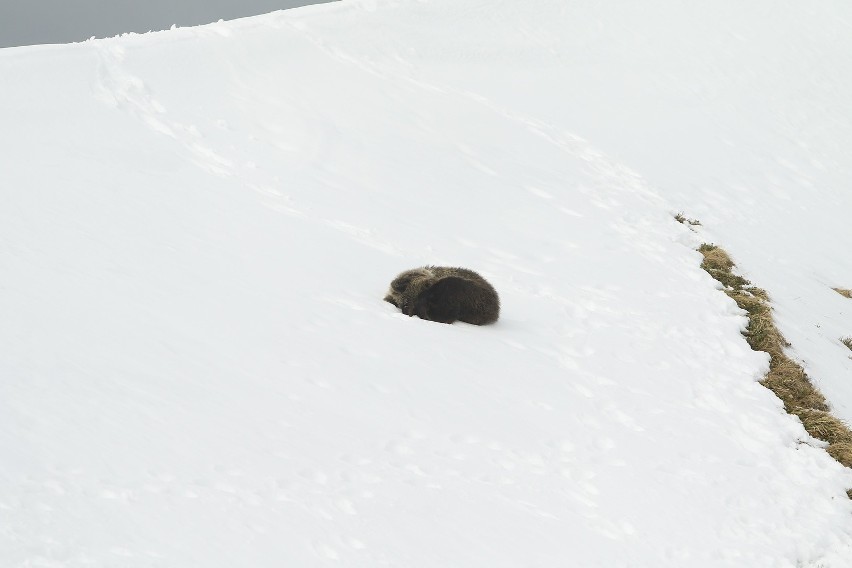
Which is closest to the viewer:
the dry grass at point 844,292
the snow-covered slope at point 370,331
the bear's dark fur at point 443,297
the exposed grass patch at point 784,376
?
the snow-covered slope at point 370,331

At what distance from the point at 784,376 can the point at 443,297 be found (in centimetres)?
464

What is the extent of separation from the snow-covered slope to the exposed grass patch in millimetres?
323

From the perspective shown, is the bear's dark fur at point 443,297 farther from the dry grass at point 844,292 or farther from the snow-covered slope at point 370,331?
the dry grass at point 844,292

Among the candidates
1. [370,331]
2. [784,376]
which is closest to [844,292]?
[784,376]

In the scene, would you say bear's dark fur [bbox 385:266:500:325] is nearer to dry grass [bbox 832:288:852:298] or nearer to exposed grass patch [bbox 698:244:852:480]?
exposed grass patch [bbox 698:244:852:480]

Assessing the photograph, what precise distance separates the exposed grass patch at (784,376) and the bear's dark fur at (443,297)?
3.78m

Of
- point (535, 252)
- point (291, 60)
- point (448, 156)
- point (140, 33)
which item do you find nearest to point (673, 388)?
point (535, 252)

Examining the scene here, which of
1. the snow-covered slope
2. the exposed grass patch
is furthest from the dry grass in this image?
the exposed grass patch

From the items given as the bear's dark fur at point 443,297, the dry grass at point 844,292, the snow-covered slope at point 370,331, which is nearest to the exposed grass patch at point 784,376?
the snow-covered slope at point 370,331

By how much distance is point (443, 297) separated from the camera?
426 inches

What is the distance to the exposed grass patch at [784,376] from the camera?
9711 mm

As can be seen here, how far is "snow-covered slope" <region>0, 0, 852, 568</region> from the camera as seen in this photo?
18.5ft

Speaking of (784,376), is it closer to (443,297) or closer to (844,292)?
(443,297)

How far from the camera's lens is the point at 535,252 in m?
14.7
